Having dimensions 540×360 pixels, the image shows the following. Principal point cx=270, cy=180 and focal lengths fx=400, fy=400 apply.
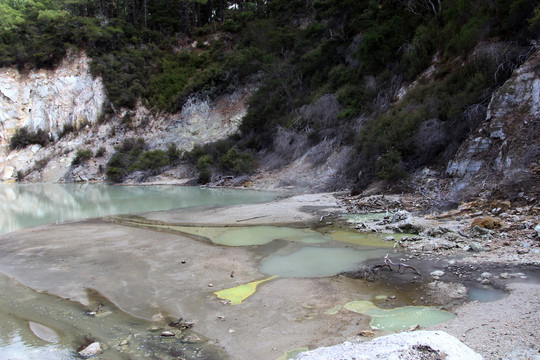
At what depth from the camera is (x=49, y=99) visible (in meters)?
39.5

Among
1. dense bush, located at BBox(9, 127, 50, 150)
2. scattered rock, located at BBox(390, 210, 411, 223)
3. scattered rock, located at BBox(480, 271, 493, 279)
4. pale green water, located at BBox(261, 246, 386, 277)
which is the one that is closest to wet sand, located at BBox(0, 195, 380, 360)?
pale green water, located at BBox(261, 246, 386, 277)

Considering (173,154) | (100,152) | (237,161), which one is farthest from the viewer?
(100,152)

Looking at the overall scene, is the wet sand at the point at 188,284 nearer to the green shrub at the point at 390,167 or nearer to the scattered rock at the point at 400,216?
the scattered rock at the point at 400,216

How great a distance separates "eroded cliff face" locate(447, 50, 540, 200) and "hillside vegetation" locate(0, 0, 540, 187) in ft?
4.47

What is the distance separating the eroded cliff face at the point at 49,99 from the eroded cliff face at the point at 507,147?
34931mm

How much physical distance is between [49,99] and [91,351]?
134 ft

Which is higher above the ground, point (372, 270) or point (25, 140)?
point (25, 140)

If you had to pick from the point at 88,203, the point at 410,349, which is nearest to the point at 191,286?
the point at 410,349

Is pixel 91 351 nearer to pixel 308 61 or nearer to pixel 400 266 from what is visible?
pixel 400 266

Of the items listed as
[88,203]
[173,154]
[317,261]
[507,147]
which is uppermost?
[507,147]

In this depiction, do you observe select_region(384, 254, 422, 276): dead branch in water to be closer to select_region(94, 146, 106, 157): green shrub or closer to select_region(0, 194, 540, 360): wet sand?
select_region(0, 194, 540, 360): wet sand

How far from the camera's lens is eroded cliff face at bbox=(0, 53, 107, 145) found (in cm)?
3881

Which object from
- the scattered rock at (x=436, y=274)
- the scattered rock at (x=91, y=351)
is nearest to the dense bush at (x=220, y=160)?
the scattered rock at (x=436, y=274)

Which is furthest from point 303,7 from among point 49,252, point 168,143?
point 49,252
